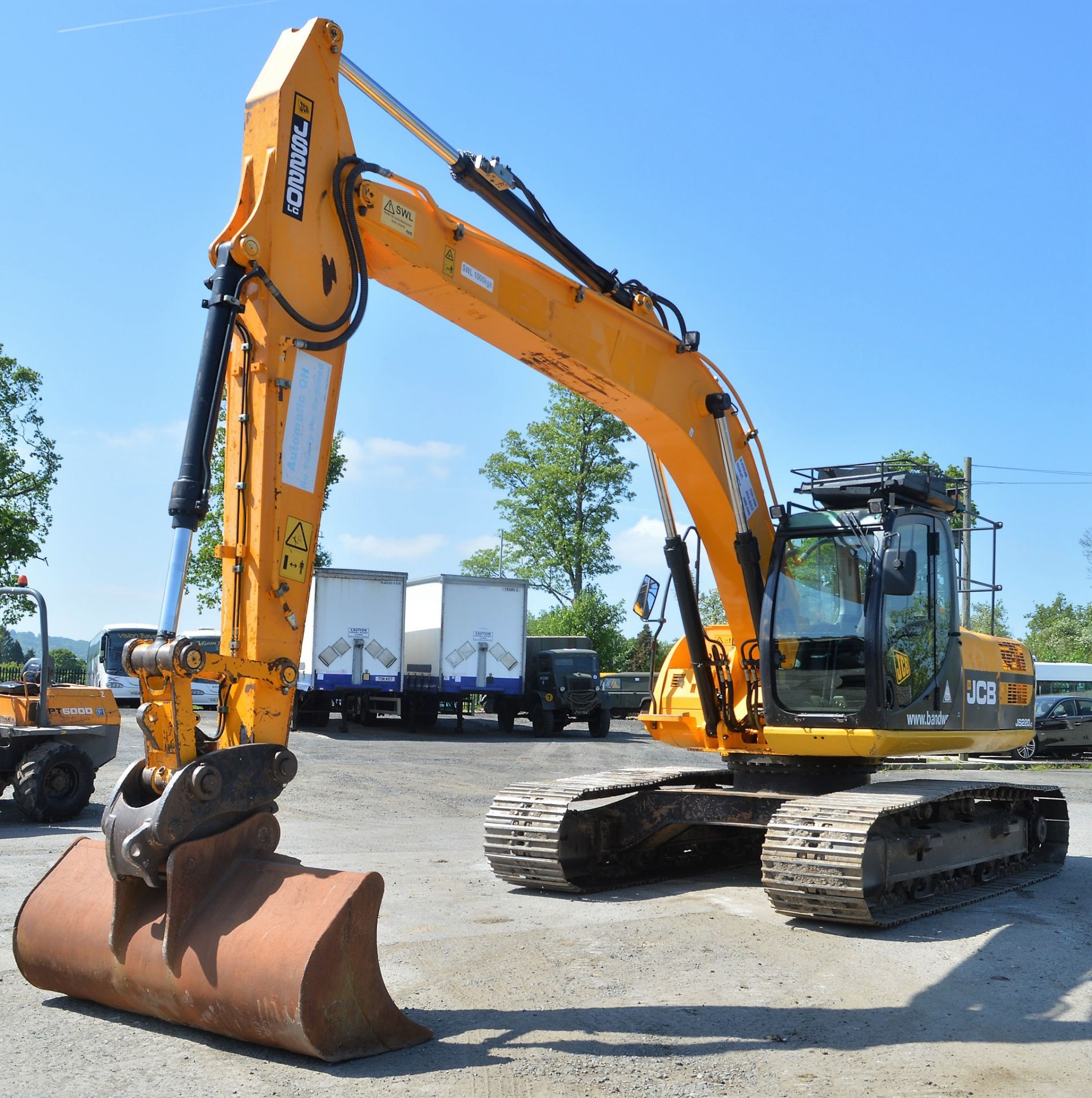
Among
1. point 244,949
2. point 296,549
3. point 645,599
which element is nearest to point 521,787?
point 645,599

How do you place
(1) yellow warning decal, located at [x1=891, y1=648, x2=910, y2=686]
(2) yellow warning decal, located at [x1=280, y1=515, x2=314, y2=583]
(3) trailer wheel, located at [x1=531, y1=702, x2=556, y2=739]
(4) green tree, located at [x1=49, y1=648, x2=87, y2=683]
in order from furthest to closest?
(4) green tree, located at [x1=49, y1=648, x2=87, y2=683] → (3) trailer wheel, located at [x1=531, y1=702, x2=556, y2=739] → (1) yellow warning decal, located at [x1=891, y1=648, x2=910, y2=686] → (2) yellow warning decal, located at [x1=280, y1=515, x2=314, y2=583]

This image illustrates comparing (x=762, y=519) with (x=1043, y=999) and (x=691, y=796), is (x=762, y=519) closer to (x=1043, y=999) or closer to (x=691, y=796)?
(x=691, y=796)

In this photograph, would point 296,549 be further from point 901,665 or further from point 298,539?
point 901,665

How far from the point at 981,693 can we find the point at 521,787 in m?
3.80

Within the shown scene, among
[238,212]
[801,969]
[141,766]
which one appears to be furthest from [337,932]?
[238,212]

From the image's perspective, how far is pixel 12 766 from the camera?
12.2 m

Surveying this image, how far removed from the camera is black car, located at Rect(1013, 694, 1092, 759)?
25.3m

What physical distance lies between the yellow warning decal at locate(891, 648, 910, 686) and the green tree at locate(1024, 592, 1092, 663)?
49601 millimetres

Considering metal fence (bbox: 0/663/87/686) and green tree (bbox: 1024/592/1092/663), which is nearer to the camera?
metal fence (bbox: 0/663/87/686)

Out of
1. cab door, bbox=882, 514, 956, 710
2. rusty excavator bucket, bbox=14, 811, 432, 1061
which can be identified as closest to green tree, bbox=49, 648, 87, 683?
cab door, bbox=882, 514, 956, 710

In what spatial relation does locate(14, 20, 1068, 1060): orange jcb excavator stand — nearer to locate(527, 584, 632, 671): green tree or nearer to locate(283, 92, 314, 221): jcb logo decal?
locate(283, 92, 314, 221): jcb logo decal

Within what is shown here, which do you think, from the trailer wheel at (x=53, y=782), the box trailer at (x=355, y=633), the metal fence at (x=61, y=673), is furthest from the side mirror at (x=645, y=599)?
the metal fence at (x=61, y=673)

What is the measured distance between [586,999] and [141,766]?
240cm

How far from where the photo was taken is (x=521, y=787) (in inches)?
375
